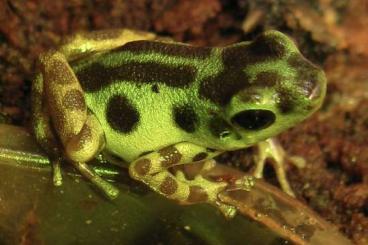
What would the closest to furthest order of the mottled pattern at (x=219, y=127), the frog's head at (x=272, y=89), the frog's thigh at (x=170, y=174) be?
the frog's head at (x=272, y=89) → the mottled pattern at (x=219, y=127) → the frog's thigh at (x=170, y=174)

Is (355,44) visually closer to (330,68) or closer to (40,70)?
(330,68)

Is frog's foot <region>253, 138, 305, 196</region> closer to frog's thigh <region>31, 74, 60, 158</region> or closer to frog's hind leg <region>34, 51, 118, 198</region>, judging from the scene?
frog's hind leg <region>34, 51, 118, 198</region>

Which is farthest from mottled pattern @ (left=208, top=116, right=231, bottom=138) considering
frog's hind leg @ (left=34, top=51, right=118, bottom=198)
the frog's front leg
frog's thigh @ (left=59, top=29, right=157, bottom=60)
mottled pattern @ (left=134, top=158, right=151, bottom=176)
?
frog's thigh @ (left=59, top=29, right=157, bottom=60)

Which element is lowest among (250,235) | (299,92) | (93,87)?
(250,235)

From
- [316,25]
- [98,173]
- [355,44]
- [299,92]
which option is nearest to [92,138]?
[98,173]

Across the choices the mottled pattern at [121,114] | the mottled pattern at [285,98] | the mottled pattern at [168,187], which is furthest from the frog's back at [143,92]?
the mottled pattern at [285,98]

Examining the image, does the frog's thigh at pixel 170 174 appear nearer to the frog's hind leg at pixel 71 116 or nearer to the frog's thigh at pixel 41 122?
the frog's hind leg at pixel 71 116
